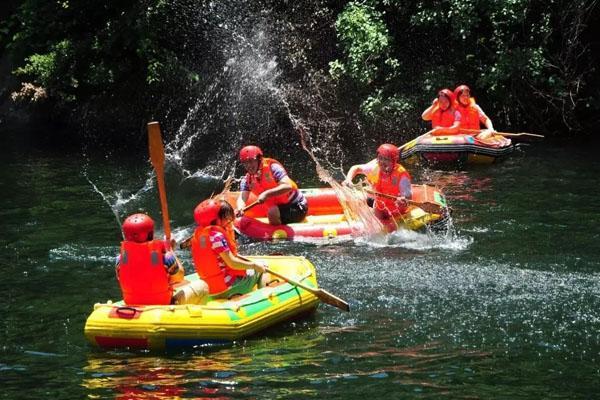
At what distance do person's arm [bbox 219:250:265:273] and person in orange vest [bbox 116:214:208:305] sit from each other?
445 millimetres

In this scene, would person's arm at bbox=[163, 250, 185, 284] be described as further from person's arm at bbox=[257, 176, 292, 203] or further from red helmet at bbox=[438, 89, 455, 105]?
red helmet at bbox=[438, 89, 455, 105]

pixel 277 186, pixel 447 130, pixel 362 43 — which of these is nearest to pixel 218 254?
pixel 277 186

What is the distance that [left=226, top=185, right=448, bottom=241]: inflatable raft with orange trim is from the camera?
11633 mm

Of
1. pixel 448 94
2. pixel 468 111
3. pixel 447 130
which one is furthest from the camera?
pixel 468 111

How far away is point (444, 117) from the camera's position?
1669cm

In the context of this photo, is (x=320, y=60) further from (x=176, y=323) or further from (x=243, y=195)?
(x=176, y=323)

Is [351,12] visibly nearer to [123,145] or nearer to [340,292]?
[123,145]

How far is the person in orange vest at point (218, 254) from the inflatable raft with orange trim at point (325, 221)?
2800 mm

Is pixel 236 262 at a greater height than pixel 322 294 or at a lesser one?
greater

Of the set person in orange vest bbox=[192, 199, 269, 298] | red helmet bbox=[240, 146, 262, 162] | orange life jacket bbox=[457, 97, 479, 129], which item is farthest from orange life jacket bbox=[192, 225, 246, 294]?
orange life jacket bbox=[457, 97, 479, 129]

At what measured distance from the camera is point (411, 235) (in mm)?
11680

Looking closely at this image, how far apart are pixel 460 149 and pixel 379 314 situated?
7473mm

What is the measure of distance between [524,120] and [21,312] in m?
12.1

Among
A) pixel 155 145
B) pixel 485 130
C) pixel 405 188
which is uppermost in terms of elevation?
pixel 155 145
